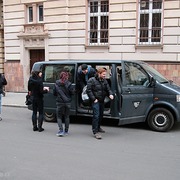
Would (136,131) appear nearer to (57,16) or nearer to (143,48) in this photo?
(143,48)

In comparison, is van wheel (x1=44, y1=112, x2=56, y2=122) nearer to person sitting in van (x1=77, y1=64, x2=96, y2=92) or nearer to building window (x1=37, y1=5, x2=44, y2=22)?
person sitting in van (x1=77, y1=64, x2=96, y2=92)

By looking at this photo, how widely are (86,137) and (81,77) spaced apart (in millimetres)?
1791

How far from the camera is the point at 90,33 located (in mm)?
14344

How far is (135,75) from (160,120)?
1347mm

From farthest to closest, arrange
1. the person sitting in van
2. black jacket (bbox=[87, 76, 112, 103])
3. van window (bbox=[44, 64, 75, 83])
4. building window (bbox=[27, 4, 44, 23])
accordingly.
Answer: building window (bbox=[27, 4, 44, 23]) < van window (bbox=[44, 64, 75, 83]) < the person sitting in van < black jacket (bbox=[87, 76, 112, 103])

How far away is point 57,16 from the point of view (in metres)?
14.7

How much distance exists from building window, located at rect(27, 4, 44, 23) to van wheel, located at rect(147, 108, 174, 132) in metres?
10.8

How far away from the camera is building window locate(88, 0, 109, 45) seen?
45.7 ft

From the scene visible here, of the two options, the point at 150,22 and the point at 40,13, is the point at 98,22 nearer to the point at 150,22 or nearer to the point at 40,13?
the point at 150,22

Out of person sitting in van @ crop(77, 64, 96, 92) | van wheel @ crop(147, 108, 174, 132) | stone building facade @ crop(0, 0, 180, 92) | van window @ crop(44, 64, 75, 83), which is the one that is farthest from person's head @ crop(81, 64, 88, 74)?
stone building facade @ crop(0, 0, 180, 92)

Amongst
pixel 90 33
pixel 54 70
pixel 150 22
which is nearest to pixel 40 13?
pixel 90 33

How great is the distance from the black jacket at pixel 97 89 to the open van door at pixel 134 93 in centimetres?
52

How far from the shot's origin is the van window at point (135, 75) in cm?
694

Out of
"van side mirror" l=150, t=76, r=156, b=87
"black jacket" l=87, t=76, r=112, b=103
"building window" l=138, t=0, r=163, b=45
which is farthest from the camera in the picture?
"building window" l=138, t=0, r=163, b=45
